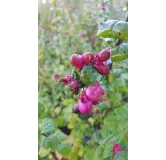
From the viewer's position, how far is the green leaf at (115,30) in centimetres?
59

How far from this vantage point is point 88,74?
0.56 m

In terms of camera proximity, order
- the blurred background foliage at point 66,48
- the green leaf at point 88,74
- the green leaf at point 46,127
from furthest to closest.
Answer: the blurred background foliage at point 66,48 → the green leaf at point 46,127 → the green leaf at point 88,74

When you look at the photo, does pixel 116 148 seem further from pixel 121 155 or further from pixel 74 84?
pixel 74 84

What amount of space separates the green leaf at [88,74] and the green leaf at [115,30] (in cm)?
7

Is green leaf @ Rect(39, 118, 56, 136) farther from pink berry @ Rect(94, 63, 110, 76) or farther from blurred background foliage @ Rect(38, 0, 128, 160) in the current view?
blurred background foliage @ Rect(38, 0, 128, 160)

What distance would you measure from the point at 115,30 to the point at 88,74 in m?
0.10

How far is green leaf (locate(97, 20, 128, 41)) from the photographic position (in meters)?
0.59

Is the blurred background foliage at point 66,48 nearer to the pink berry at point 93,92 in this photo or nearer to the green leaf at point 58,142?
the green leaf at point 58,142

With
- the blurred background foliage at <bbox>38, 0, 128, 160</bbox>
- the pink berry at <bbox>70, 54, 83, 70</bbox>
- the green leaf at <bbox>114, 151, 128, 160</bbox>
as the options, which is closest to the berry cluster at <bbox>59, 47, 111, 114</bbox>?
the pink berry at <bbox>70, 54, 83, 70</bbox>

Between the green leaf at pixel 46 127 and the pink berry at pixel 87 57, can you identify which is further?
the green leaf at pixel 46 127

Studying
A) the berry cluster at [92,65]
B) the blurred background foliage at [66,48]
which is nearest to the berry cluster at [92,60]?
the berry cluster at [92,65]
